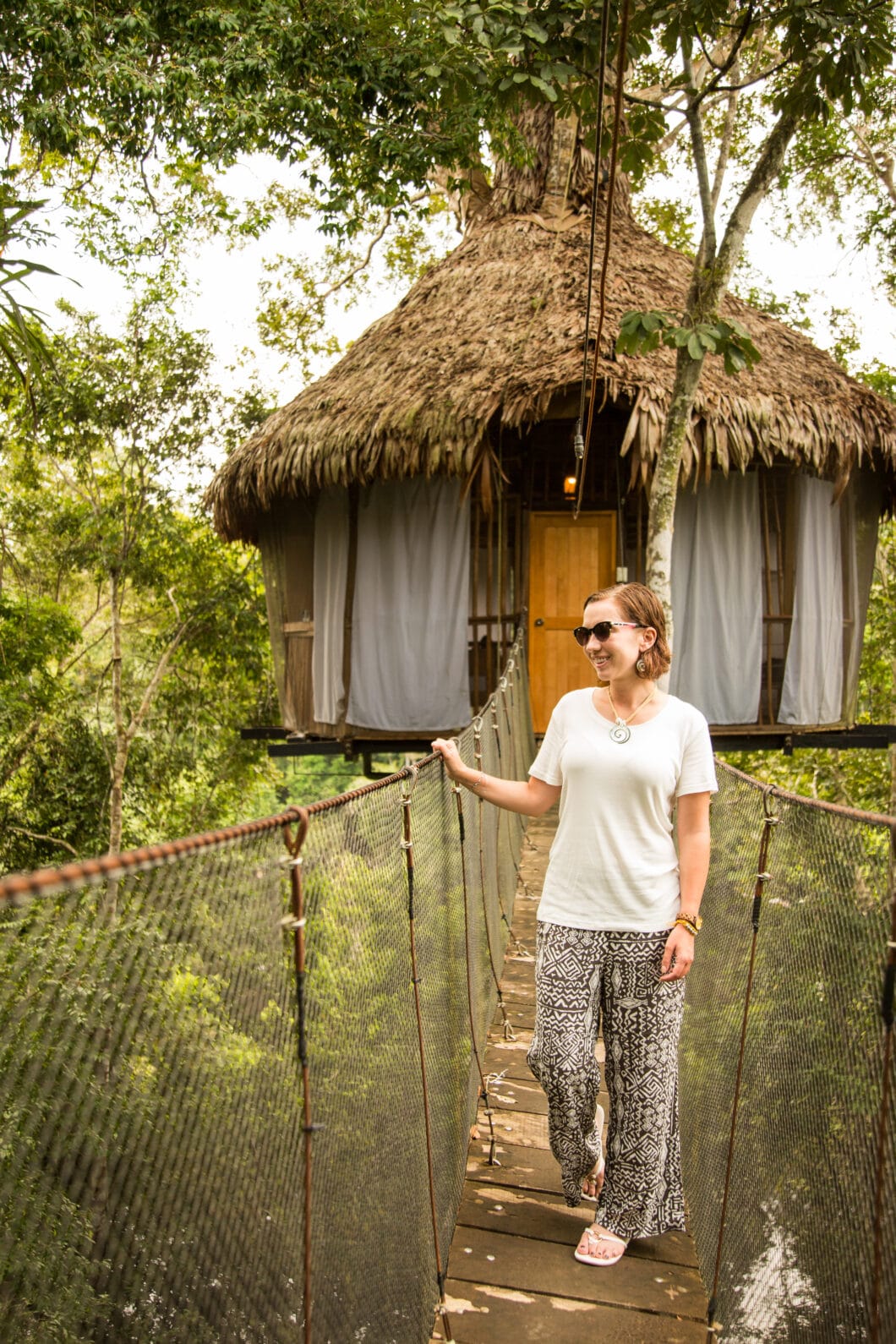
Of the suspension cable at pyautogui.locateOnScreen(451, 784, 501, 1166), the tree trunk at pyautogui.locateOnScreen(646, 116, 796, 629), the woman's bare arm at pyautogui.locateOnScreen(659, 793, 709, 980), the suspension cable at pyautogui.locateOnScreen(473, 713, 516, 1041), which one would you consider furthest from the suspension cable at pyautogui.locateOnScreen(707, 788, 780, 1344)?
the tree trunk at pyautogui.locateOnScreen(646, 116, 796, 629)

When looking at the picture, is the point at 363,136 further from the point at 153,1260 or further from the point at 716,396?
the point at 153,1260

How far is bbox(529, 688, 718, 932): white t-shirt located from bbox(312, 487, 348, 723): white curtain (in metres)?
6.16

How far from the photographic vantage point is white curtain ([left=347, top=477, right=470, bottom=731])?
7.82m

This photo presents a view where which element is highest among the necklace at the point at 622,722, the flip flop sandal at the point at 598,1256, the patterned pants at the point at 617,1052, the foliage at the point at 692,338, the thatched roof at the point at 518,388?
the thatched roof at the point at 518,388

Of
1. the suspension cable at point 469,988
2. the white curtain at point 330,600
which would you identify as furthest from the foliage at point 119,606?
the suspension cable at point 469,988

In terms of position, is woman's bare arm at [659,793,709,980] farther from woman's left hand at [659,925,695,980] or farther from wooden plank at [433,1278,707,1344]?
wooden plank at [433,1278,707,1344]

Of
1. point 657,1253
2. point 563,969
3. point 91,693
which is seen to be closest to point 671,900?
point 563,969

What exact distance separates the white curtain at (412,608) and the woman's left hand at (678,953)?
565cm

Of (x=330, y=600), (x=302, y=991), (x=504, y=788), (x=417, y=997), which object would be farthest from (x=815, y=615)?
(x=302, y=991)

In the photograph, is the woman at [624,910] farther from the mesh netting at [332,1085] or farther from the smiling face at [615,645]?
the mesh netting at [332,1085]

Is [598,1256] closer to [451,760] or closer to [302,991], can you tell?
[451,760]

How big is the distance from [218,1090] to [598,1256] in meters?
1.43

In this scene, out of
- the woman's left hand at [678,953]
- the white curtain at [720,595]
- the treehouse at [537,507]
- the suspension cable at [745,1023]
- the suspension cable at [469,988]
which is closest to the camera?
the suspension cable at [745,1023]

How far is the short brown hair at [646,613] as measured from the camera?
217 centimetres
